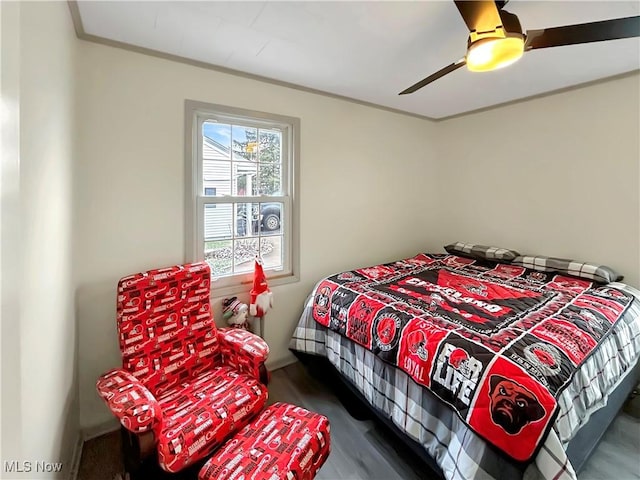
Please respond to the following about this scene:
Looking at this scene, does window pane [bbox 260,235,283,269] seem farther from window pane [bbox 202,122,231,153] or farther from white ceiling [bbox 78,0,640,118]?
white ceiling [bbox 78,0,640,118]

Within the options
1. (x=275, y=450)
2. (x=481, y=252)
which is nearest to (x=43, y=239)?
(x=275, y=450)

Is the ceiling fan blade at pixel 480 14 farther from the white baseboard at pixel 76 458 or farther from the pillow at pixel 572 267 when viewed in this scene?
the white baseboard at pixel 76 458

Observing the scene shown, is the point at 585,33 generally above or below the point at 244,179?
above

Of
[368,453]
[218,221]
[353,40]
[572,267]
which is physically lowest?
[368,453]

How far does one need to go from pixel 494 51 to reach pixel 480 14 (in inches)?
8.5

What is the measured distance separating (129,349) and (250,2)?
6.52 ft

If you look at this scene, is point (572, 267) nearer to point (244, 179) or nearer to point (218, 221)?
point (244, 179)

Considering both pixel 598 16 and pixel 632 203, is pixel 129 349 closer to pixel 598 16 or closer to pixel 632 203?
pixel 598 16

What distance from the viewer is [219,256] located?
2.38m

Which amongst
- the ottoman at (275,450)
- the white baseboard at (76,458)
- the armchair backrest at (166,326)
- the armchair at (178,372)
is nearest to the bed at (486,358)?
the ottoman at (275,450)

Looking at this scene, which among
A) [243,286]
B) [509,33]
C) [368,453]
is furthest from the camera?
[243,286]

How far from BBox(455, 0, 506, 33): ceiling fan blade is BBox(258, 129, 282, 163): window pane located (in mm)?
1629

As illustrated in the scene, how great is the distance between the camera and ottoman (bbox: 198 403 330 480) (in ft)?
3.99

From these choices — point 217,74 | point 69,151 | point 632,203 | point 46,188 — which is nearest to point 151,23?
point 217,74
